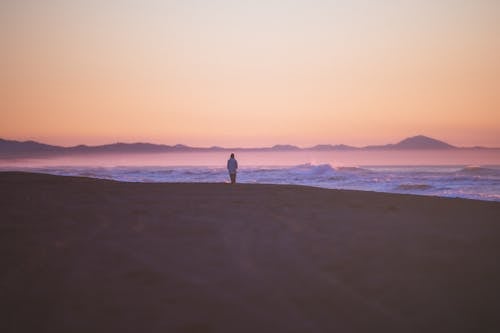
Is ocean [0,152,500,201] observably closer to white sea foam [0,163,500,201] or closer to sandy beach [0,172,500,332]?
white sea foam [0,163,500,201]

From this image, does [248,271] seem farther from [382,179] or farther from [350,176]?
[350,176]

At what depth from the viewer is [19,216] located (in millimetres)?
6973

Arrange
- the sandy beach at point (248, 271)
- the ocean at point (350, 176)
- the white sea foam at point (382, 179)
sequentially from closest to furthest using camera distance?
1. the sandy beach at point (248, 271)
2. the white sea foam at point (382, 179)
3. the ocean at point (350, 176)

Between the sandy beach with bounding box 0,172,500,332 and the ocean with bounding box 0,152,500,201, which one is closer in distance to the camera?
the sandy beach with bounding box 0,172,500,332

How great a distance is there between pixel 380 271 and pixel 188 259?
Answer: 206 centimetres

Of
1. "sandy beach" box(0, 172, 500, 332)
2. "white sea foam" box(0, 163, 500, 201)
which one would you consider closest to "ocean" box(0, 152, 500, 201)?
"white sea foam" box(0, 163, 500, 201)

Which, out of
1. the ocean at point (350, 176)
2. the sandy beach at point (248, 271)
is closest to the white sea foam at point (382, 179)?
the ocean at point (350, 176)

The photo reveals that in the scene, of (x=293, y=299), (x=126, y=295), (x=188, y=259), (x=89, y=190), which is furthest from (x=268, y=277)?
(x=89, y=190)

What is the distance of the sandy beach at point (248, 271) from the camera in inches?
126

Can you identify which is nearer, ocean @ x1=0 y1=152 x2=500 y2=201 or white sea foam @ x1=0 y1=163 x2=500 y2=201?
white sea foam @ x1=0 y1=163 x2=500 y2=201

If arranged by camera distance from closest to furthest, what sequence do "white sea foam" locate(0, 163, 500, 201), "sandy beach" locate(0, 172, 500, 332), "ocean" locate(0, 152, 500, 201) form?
"sandy beach" locate(0, 172, 500, 332), "white sea foam" locate(0, 163, 500, 201), "ocean" locate(0, 152, 500, 201)

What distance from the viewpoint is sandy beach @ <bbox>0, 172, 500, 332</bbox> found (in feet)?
10.5

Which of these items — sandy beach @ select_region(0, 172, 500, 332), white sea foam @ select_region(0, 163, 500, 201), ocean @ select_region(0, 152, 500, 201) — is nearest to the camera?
sandy beach @ select_region(0, 172, 500, 332)

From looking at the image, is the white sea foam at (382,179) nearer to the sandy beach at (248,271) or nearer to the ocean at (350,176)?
the ocean at (350,176)
